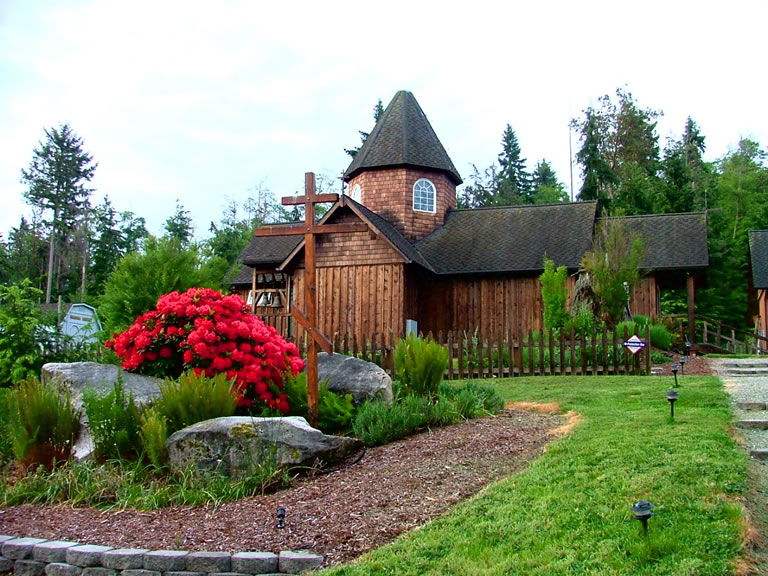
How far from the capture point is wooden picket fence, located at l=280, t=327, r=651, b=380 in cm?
1540

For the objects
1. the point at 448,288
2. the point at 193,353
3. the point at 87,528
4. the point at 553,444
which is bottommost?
the point at 87,528

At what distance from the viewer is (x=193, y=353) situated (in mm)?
8812

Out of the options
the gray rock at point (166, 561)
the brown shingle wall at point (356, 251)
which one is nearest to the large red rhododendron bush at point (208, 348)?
the gray rock at point (166, 561)

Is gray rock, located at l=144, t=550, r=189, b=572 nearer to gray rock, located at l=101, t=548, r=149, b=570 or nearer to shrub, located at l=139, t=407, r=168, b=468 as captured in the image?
gray rock, located at l=101, t=548, r=149, b=570

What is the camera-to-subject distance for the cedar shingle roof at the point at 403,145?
25.0 meters

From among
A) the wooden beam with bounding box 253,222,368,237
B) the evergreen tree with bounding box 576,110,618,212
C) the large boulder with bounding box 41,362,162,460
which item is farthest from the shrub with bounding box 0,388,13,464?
the evergreen tree with bounding box 576,110,618,212

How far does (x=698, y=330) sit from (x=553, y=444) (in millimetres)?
22599

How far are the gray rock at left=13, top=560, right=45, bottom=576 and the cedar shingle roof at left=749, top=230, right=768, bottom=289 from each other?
97.8 ft

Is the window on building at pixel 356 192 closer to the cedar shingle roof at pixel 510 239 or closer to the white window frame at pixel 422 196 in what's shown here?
the white window frame at pixel 422 196

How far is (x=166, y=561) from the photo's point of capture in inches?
201

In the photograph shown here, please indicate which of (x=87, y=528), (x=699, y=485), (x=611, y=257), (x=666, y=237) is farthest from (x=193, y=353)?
(x=666, y=237)

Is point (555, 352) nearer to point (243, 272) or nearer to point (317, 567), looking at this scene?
point (317, 567)

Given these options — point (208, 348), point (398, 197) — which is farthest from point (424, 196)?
point (208, 348)

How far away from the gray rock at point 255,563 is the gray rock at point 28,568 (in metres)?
1.70
